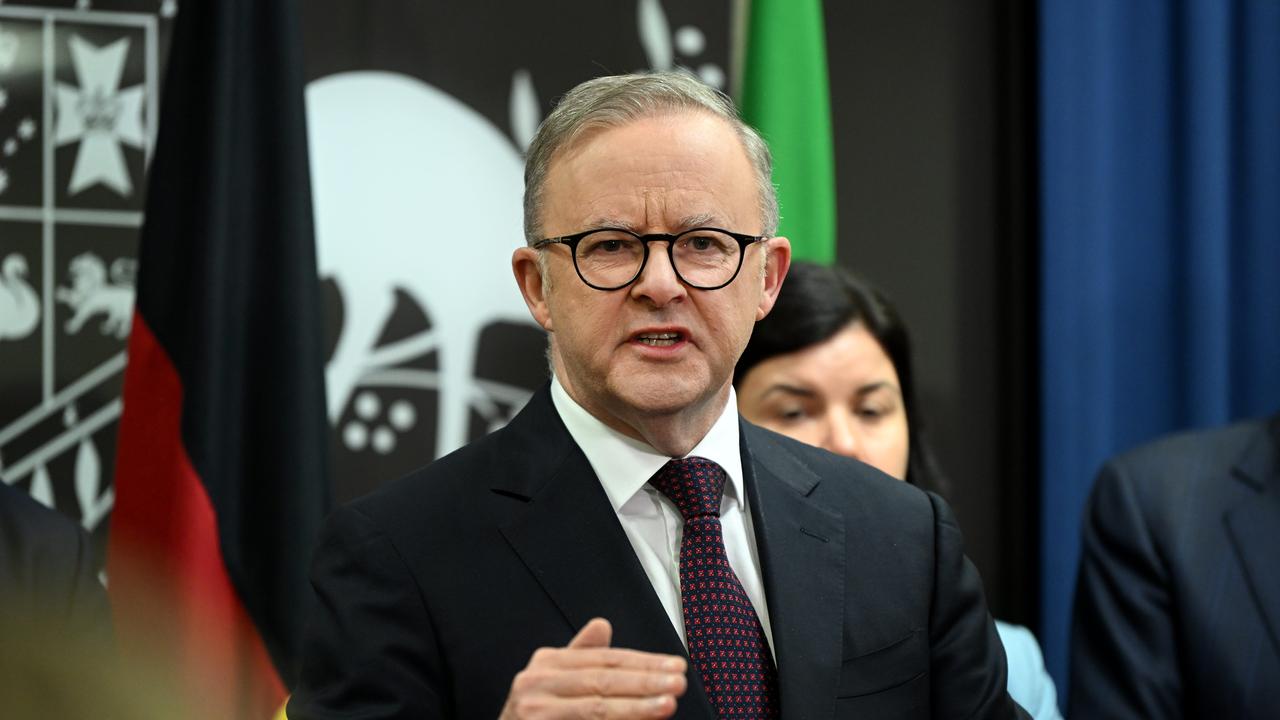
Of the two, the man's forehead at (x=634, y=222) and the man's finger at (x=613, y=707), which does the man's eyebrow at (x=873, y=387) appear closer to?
the man's forehead at (x=634, y=222)

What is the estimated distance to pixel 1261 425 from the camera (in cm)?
242

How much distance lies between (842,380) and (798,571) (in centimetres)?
103

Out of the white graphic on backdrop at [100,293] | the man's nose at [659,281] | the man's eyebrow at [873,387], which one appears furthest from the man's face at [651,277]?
the white graphic on backdrop at [100,293]

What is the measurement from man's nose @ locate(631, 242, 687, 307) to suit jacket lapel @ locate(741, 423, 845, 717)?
268mm

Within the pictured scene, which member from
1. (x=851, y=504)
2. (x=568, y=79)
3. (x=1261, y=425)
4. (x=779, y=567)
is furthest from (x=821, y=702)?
(x=568, y=79)

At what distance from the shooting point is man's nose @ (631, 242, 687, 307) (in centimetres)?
140

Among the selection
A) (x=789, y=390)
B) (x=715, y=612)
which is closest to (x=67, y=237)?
(x=789, y=390)

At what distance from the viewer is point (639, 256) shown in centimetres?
143

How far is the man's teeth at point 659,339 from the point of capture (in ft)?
4.68

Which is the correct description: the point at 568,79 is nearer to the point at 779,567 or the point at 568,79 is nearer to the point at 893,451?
the point at 893,451

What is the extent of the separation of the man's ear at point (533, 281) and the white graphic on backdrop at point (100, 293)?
153 cm

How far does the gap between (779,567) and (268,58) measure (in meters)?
1.65

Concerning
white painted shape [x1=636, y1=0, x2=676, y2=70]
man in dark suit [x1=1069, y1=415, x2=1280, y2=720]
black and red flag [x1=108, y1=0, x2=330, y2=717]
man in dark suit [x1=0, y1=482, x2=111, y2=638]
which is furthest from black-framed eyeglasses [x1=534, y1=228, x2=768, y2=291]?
white painted shape [x1=636, y1=0, x2=676, y2=70]

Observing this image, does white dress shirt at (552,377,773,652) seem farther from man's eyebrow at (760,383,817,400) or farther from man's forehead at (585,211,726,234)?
man's eyebrow at (760,383,817,400)
